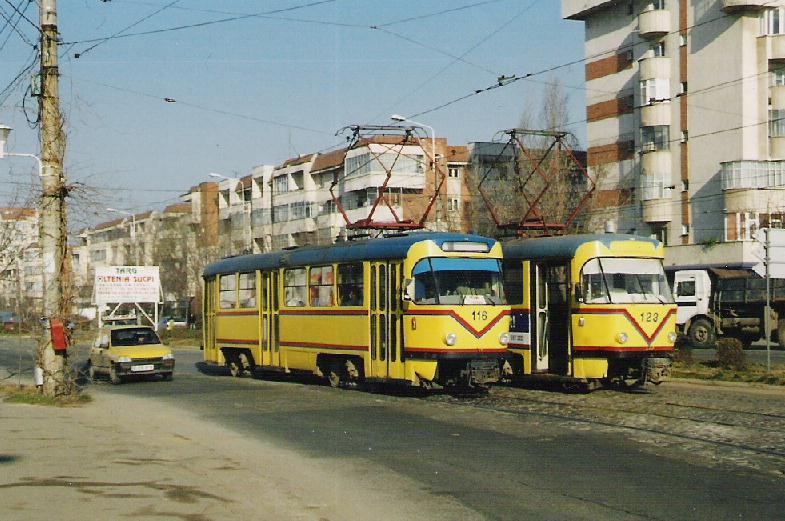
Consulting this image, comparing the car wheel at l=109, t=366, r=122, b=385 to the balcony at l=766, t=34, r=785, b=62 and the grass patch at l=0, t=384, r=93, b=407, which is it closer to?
the grass patch at l=0, t=384, r=93, b=407

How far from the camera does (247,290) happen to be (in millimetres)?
26797

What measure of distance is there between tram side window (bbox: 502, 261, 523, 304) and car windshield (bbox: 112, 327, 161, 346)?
11149 mm

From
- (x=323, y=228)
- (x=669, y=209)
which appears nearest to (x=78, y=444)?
(x=669, y=209)

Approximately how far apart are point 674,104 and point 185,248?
45886 mm

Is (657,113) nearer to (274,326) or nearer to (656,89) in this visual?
(656,89)

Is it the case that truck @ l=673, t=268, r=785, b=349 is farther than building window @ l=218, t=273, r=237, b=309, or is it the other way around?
truck @ l=673, t=268, r=785, b=349

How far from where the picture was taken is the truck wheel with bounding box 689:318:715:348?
3847 centimetres

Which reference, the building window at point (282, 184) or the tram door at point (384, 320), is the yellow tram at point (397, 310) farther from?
the building window at point (282, 184)

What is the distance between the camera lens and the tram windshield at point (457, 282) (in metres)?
19.9

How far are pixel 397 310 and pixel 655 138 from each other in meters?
42.7

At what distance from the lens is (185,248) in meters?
89.5

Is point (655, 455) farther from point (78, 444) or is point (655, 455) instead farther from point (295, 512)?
point (78, 444)

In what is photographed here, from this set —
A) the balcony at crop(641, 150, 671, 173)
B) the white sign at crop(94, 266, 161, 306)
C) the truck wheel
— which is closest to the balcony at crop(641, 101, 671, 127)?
the balcony at crop(641, 150, 671, 173)

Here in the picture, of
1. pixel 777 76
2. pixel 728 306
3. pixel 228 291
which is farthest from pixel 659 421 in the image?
pixel 777 76
